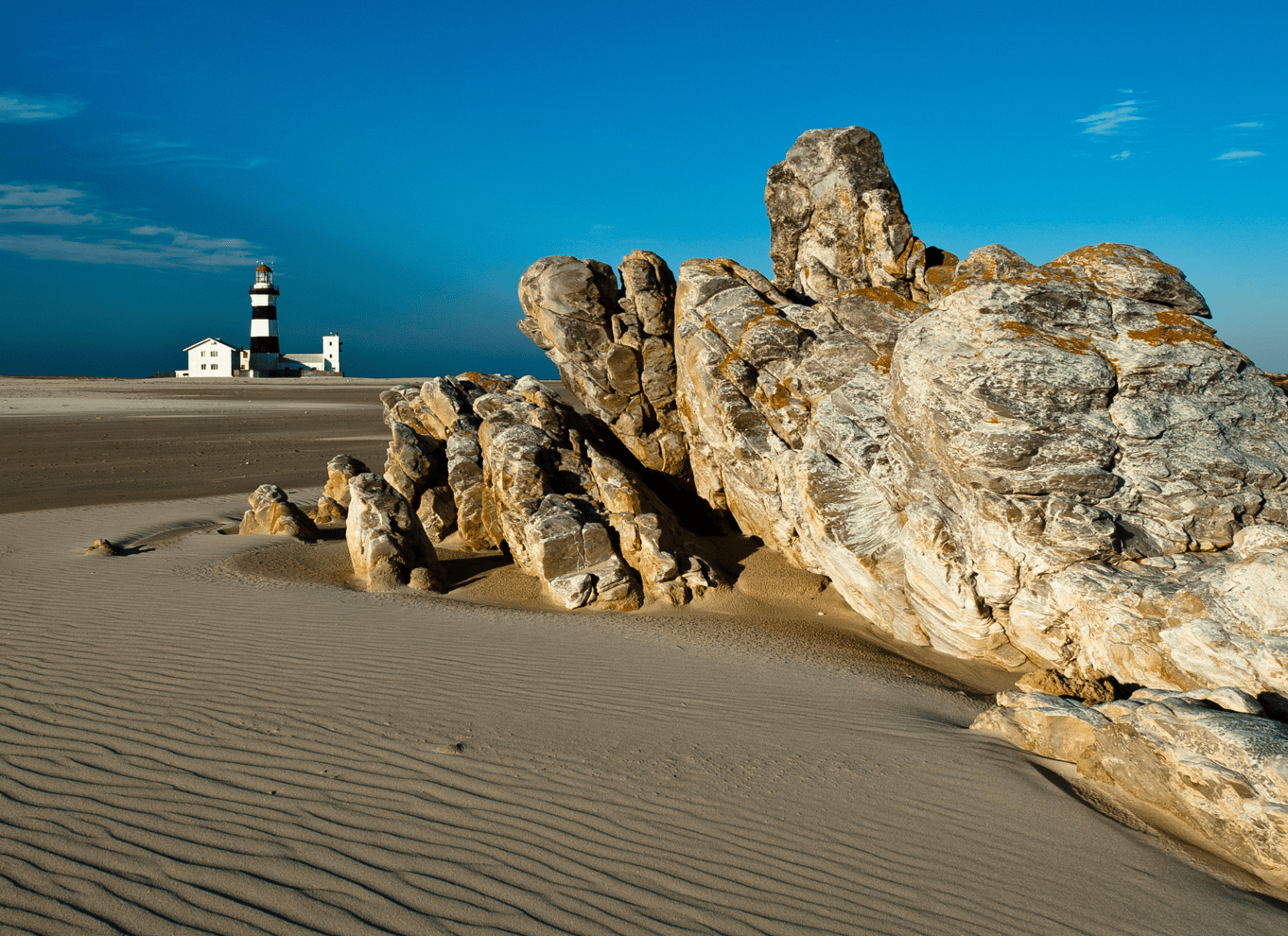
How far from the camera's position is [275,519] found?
698 inches

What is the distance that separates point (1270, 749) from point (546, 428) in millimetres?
11285

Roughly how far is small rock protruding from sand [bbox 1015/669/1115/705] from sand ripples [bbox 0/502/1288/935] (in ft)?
2.73

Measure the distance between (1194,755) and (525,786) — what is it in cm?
492

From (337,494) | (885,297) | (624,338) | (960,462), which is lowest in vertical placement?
(337,494)

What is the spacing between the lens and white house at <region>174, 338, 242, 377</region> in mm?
89812

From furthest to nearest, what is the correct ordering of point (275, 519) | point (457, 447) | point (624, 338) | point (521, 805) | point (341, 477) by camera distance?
point (341, 477), point (275, 519), point (457, 447), point (624, 338), point (521, 805)

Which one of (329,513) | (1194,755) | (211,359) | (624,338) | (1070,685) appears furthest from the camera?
(211,359)

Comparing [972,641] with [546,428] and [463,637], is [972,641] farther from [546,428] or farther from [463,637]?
[546,428]

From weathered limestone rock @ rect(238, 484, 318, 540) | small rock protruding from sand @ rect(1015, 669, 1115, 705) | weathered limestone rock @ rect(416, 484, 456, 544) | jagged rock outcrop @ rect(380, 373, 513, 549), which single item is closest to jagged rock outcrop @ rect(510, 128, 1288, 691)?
small rock protruding from sand @ rect(1015, 669, 1115, 705)

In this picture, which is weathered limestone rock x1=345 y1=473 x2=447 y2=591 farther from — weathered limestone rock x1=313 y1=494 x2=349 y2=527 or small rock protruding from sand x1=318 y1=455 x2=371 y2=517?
small rock protruding from sand x1=318 y1=455 x2=371 y2=517

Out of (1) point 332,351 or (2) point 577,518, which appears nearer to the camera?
(2) point 577,518

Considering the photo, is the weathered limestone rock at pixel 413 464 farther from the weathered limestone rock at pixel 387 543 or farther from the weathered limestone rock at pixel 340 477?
the weathered limestone rock at pixel 340 477

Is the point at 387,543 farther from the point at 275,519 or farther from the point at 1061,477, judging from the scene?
the point at 1061,477

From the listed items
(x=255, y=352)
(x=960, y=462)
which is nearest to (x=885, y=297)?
(x=960, y=462)
